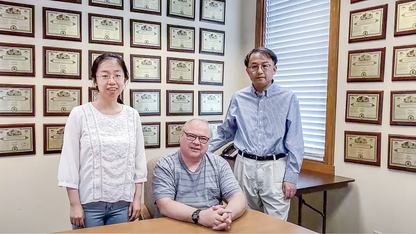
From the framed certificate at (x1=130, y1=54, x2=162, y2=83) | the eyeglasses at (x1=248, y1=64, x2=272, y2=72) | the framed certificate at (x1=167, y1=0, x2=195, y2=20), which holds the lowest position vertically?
the eyeglasses at (x1=248, y1=64, x2=272, y2=72)

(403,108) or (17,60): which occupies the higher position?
(17,60)

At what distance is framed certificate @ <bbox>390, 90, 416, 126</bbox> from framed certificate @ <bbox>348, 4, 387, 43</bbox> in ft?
1.47

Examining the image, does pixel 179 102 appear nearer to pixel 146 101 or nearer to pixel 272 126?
pixel 146 101

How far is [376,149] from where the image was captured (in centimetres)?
246

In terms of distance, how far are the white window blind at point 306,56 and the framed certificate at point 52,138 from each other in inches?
83.3

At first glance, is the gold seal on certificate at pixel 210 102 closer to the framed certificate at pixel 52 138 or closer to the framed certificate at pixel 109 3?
the framed certificate at pixel 109 3

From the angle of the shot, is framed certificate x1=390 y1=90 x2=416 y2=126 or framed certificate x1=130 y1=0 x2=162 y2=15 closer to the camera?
framed certificate x1=390 y1=90 x2=416 y2=126

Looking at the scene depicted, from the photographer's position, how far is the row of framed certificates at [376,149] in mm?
2271

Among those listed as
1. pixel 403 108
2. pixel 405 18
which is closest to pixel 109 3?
pixel 405 18

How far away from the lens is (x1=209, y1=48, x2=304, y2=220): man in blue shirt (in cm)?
206

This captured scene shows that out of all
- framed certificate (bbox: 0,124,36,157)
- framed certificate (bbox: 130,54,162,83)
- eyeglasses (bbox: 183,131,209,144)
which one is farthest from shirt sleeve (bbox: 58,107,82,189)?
framed certificate (bbox: 130,54,162,83)

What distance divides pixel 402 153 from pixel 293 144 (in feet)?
2.81

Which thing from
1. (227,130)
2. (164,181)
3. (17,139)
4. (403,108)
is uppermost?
(403,108)

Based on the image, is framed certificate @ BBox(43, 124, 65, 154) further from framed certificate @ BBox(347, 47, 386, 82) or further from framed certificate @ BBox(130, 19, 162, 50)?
framed certificate @ BBox(347, 47, 386, 82)
